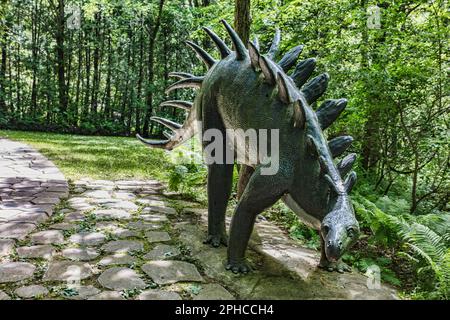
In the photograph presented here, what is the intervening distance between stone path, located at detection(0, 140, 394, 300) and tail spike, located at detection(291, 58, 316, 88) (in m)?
1.56

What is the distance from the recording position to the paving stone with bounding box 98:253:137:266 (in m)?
2.93

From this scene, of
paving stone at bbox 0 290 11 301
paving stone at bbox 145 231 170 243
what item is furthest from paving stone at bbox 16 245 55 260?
paving stone at bbox 145 231 170 243

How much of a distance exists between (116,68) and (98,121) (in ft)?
10.7

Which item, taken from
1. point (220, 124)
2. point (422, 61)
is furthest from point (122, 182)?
point (422, 61)

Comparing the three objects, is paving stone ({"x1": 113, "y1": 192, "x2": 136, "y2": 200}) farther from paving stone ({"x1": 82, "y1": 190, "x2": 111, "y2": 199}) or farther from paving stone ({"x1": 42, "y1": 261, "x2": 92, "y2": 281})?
paving stone ({"x1": 42, "y1": 261, "x2": 92, "y2": 281})

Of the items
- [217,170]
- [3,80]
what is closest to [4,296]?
[217,170]

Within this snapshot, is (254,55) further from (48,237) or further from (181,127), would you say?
(48,237)

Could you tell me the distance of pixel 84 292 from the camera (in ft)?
7.92

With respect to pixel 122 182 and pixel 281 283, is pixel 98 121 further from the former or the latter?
pixel 281 283

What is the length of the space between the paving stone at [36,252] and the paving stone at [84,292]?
643 mm

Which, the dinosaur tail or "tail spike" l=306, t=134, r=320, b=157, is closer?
"tail spike" l=306, t=134, r=320, b=157

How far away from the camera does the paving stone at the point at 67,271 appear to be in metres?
2.60

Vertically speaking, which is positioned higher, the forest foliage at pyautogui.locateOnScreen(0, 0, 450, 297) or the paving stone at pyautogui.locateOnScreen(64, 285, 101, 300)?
the forest foliage at pyautogui.locateOnScreen(0, 0, 450, 297)

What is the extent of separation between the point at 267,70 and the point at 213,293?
65.6 inches
